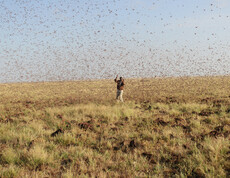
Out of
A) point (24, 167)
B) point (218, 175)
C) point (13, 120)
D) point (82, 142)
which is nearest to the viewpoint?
point (218, 175)

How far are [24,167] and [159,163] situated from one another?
3237 millimetres

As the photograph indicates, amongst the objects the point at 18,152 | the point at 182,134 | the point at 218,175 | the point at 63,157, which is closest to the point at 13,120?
the point at 18,152

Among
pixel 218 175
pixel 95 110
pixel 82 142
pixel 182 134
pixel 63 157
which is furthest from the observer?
pixel 95 110

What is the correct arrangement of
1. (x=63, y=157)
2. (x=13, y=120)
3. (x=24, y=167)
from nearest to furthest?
1. (x=24, y=167)
2. (x=63, y=157)
3. (x=13, y=120)

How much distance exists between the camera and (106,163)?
5.04 metres

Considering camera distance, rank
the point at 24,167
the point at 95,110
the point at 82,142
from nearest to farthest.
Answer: the point at 24,167
the point at 82,142
the point at 95,110

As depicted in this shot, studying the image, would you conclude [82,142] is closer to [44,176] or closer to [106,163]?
[106,163]

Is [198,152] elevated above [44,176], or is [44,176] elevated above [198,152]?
[198,152]

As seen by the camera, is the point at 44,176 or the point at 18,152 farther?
the point at 18,152

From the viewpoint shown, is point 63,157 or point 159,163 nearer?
point 159,163

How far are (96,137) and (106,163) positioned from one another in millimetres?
2312

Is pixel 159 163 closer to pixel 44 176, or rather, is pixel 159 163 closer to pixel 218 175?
pixel 218 175

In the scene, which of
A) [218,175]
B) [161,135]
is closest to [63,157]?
[161,135]

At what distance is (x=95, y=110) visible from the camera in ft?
41.9
